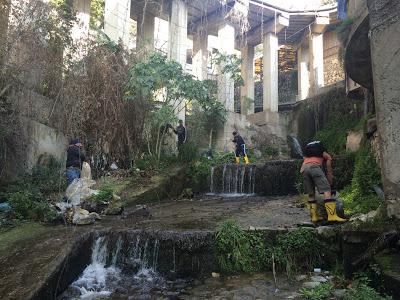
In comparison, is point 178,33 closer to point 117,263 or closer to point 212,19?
point 212,19

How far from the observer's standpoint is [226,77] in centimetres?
1980

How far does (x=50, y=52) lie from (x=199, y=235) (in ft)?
24.4

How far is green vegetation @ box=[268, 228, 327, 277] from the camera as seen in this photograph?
5688 mm

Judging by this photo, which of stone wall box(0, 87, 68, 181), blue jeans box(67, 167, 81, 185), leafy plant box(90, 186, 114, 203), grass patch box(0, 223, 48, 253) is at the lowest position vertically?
grass patch box(0, 223, 48, 253)

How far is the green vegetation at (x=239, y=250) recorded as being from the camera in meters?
5.81

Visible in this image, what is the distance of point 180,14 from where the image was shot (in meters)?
17.9

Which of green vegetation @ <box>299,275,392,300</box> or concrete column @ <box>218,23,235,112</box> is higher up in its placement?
concrete column @ <box>218,23,235,112</box>

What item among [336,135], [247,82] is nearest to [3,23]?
[336,135]

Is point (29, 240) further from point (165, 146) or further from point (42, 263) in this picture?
point (165, 146)

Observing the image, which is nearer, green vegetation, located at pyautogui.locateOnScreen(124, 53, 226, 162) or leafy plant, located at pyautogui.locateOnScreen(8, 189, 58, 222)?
leafy plant, located at pyautogui.locateOnScreen(8, 189, 58, 222)

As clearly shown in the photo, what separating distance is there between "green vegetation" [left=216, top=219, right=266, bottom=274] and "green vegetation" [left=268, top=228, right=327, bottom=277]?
205 millimetres

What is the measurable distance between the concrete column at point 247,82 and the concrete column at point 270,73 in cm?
107

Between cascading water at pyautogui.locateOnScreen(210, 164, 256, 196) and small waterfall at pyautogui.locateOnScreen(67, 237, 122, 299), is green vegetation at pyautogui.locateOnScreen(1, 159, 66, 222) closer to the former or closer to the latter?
small waterfall at pyautogui.locateOnScreen(67, 237, 122, 299)

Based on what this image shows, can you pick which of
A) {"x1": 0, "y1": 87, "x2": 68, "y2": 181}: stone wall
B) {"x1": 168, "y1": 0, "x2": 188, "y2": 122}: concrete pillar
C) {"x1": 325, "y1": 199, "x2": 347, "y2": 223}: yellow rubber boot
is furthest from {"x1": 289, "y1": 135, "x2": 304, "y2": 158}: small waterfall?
{"x1": 325, "y1": 199, "x2": 347, "y2": 223}: yellow rubber boot
